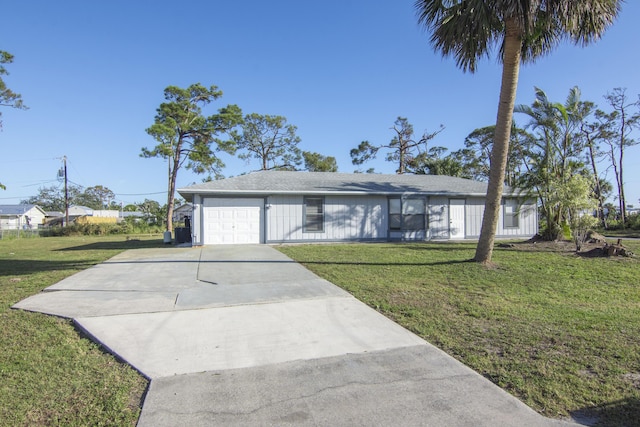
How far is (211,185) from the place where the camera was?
52.2ft

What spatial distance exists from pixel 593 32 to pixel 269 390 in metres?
10.7

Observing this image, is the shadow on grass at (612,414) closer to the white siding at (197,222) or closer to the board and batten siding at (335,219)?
the board and batten siding at (335,219)

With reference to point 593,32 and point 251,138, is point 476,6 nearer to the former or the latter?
point 593,32

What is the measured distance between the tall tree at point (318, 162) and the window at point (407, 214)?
23.2 metres

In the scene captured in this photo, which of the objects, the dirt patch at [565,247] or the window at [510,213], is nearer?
the dirt patch at [565,247]

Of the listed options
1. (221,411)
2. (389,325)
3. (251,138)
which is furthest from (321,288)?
(251,138)

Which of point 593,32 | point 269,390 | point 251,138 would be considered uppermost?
point 251,138

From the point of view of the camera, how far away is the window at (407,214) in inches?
709

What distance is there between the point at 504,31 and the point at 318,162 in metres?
31.8

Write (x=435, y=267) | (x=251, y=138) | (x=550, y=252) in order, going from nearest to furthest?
(x=435, y=267) → (x=550, y=252) → (x=251, y=138)

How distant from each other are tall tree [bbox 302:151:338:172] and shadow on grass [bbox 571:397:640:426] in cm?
3835

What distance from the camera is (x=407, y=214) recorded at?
18.2m

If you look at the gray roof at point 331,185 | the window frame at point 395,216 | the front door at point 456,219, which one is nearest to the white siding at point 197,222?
the gray roof at point 331,185

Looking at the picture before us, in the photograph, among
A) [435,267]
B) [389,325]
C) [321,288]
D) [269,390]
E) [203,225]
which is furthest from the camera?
[203,225]
